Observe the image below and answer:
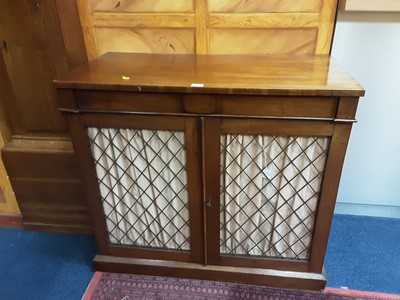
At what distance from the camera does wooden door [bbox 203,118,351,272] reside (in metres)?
1.16

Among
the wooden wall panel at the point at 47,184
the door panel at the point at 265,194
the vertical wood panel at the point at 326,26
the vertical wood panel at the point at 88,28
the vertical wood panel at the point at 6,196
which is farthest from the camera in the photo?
the vertical wood panel at the point at 6,196

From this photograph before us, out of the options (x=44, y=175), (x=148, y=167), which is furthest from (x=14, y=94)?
(x=148, y=167)

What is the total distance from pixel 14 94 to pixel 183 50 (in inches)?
31.5

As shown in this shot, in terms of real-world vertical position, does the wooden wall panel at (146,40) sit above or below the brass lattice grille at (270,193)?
above

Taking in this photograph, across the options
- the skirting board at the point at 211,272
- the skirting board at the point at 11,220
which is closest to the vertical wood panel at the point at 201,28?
the skirting board at the point at 211,272

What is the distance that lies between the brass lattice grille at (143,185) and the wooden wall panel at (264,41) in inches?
19.0

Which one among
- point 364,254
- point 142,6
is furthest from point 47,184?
point 364,254

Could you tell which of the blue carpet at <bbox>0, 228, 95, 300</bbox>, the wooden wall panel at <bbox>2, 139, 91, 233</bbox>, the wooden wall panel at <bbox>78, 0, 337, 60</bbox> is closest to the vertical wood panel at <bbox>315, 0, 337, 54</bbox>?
the wooden wall panel at <bbox>78, 0, 337, 60</bbox>

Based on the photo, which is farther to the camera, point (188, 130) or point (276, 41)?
point (276, 41)

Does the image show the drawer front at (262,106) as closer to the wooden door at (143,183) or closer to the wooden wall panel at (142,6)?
the wooden door at (143,183)

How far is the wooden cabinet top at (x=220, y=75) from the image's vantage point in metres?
1.06

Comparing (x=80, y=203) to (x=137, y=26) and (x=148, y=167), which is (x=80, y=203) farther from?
(x=137, y=26)

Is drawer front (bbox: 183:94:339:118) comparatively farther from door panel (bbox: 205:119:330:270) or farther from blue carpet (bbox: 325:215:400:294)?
blue carpet (bbox: 325:215:400:294)

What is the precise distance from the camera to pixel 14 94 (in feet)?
5.14
